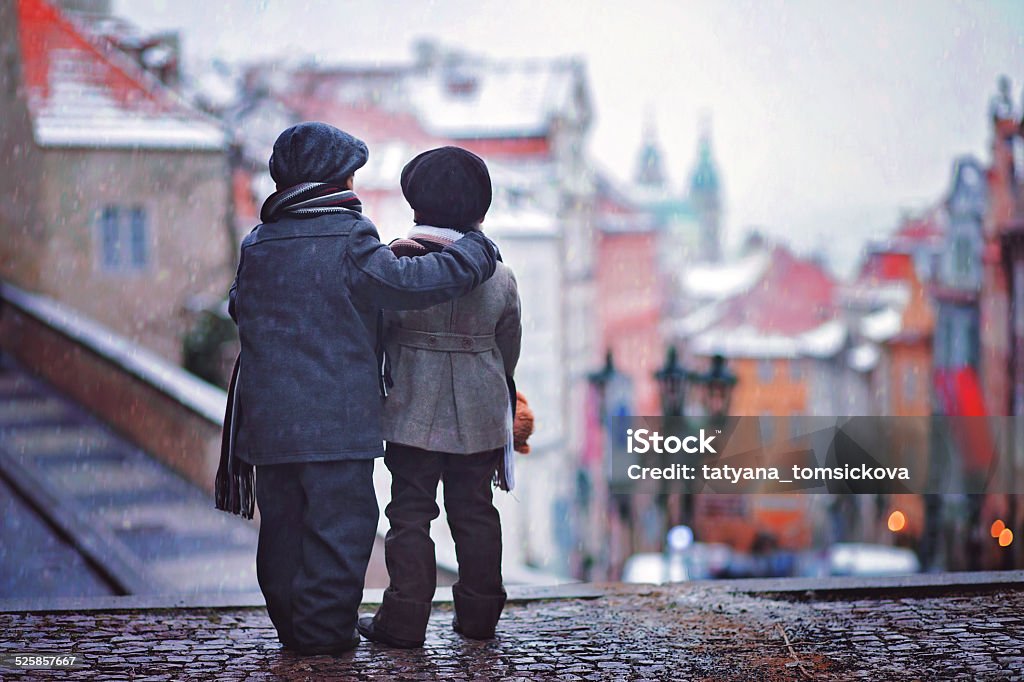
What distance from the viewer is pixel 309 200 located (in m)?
3.45

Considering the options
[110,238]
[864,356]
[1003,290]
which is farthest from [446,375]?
[864,356]

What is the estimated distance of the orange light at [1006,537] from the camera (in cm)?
1022

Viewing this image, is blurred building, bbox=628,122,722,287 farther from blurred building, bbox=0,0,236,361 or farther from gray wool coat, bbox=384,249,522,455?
gray wool coat, bbox=384,249,522,455

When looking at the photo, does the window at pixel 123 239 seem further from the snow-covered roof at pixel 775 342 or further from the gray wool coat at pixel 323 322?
the snow-covered roof at pixel 775 342

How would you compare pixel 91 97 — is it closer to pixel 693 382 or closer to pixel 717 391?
pixel 693 382

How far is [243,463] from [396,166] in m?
7.37

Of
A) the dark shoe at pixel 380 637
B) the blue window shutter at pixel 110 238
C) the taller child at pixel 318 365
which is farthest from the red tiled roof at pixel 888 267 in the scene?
the taller child at pixel 318 365

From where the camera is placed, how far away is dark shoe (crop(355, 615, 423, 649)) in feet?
11.6

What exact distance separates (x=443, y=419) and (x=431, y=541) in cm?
33

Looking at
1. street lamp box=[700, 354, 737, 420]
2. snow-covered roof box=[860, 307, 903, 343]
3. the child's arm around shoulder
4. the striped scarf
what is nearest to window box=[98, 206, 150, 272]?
street lamp box=[700, 354, 737, 420]

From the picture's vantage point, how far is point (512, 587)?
4422 millimetres

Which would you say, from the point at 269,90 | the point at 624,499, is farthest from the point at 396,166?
the point at 624,499

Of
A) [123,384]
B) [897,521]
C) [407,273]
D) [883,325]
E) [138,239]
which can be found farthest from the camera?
[883,325]

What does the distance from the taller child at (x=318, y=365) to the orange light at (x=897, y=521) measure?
16.2 m
